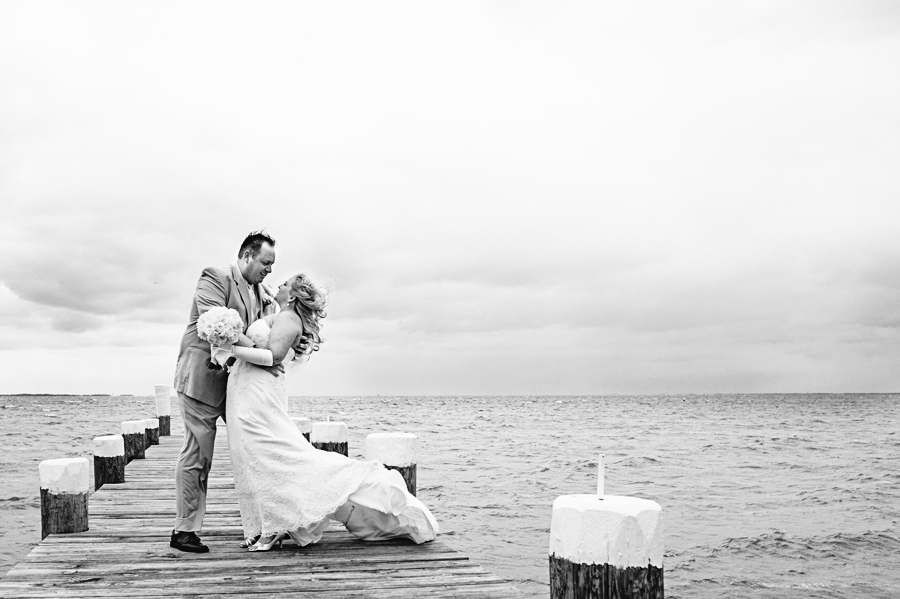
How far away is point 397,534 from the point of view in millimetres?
6020

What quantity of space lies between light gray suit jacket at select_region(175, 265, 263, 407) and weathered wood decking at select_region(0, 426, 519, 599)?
1.18m

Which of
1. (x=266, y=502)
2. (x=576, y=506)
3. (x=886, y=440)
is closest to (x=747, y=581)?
(x=266, y=502)

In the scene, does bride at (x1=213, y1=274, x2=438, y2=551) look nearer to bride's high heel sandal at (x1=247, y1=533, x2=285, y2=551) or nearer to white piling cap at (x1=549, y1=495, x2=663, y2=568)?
bride's high heel sandal at (x1=247, y1=533, x2=285, y2=551)

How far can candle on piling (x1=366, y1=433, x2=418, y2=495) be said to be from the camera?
7355mm

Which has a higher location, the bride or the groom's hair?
the groom's hair

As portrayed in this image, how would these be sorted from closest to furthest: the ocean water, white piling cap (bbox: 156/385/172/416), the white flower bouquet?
the white flower bouquet
the ocean water
white piling cap (bbox: 156/385/172/416)

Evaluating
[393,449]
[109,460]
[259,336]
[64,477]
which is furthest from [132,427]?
[259,336]

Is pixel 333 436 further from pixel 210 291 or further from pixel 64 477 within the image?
pixel 210 291

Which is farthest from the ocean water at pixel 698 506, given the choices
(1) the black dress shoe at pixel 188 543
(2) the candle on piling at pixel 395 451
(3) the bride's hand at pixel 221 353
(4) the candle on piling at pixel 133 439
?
(3) the bride's hand at pixel 221 353

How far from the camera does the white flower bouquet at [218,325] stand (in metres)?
5.26

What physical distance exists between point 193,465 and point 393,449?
7.13 feet

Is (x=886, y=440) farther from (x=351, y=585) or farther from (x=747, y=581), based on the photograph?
(x=351, y=585)

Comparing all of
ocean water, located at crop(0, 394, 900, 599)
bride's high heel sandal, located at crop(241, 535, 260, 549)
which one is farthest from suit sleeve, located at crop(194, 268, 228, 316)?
ocean water, located at crop(0, 394, 900, 599)

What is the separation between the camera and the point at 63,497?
618 centimetres
